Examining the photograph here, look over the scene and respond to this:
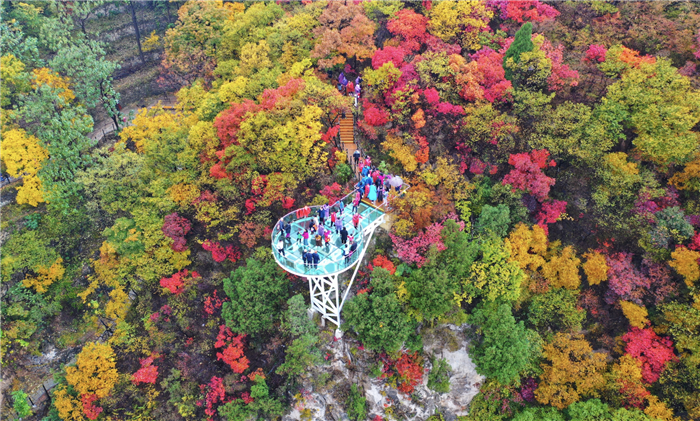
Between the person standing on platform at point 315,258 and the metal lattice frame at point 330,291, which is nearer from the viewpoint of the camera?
the person standing on platform at point 315,258

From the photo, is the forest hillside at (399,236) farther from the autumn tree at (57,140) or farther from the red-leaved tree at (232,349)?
the autumn tree at (57,140)

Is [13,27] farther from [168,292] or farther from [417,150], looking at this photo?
[417,150]

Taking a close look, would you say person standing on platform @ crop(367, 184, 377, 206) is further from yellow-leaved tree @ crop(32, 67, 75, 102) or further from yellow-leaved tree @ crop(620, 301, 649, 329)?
yellow-leaved tree @ crop(32, 67, 75, 102)

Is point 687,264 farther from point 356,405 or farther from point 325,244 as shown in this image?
→ point 356,405

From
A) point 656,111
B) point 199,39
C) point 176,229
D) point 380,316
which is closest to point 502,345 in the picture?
point 380,316

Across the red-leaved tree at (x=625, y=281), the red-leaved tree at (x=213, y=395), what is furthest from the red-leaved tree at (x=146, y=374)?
the red-leaved tree at (x=625, y=281)

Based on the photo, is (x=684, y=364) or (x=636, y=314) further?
(x=636, y=314)
